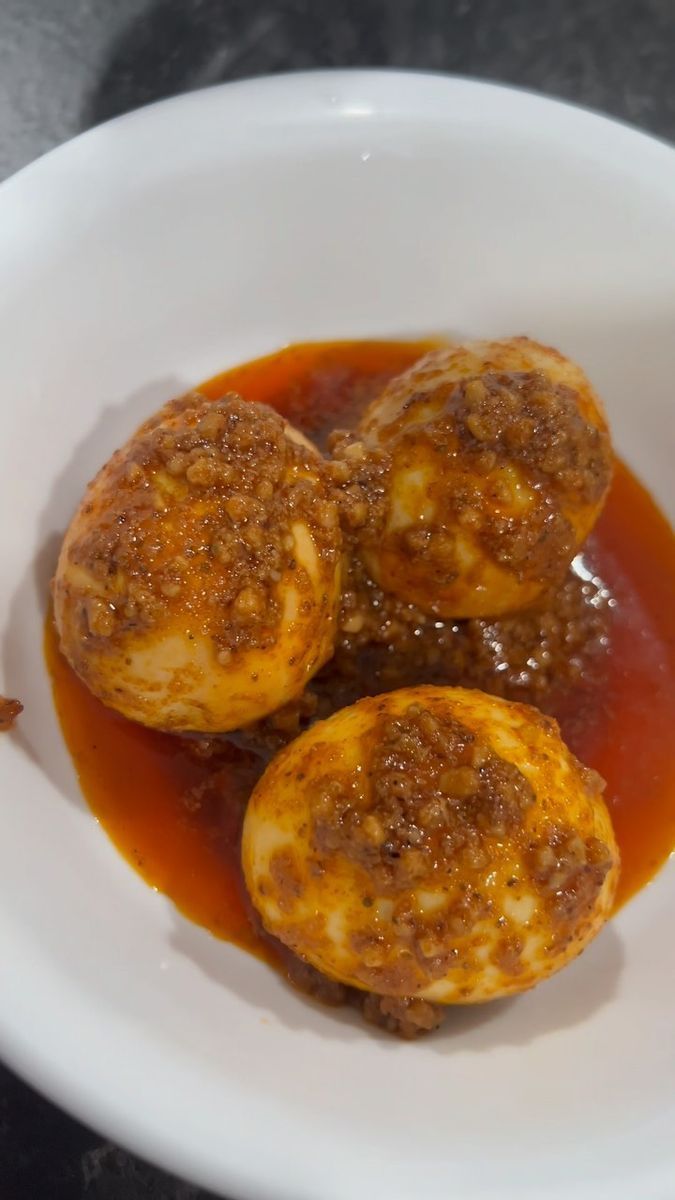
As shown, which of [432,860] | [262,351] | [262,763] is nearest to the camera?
[432,860]

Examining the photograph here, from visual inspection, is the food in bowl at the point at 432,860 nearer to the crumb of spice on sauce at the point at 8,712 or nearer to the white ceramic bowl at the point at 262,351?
the white ceramic bowl at the point at 262,351

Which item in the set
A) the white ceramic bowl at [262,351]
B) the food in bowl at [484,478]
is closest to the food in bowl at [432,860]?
the white ceramic bowl at [262,351]

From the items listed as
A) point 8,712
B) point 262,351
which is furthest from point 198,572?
point 262,351

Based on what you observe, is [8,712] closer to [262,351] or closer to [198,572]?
[198,572]

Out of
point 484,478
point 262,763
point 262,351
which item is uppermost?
point 484,478

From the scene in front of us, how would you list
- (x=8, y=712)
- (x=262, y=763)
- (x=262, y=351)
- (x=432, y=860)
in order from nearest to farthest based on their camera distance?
(x=432, y=860) → (x=8, y=712) → (x=262, y=763) → (x=262, y=351)

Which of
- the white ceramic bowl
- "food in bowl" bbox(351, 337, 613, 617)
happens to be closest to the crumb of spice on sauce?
the white ceramic bowl

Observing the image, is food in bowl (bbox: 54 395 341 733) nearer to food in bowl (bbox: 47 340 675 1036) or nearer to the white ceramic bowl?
food in bowl (bbox: 47 340 675 1036)
